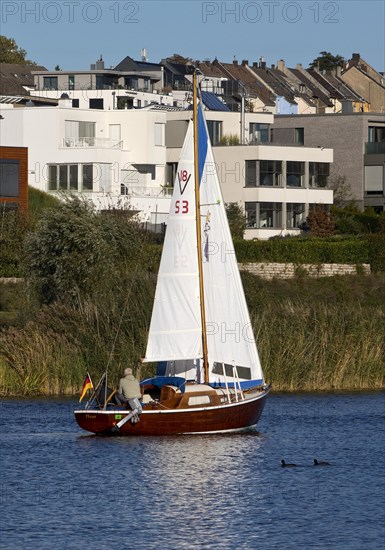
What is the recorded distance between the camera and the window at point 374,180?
388 ft

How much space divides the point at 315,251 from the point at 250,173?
2069 cm

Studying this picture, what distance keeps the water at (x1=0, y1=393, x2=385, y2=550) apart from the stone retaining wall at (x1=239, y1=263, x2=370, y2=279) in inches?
1480

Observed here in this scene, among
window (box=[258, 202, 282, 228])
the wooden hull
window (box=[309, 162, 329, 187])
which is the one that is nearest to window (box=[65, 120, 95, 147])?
window (box=[258, 202, 282, 228])

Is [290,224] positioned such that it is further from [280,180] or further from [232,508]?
[232,508]

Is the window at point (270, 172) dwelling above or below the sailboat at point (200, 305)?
above

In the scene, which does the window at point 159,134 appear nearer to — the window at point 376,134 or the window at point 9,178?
the window at point 9,178

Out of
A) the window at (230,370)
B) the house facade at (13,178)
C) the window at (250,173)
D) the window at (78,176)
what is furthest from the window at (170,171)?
the window at (230,370)

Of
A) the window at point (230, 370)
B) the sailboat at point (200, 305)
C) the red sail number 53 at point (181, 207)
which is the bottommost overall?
the window at point (230, 370)

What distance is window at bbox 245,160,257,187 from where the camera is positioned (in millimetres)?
105312

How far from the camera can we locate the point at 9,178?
316 feet

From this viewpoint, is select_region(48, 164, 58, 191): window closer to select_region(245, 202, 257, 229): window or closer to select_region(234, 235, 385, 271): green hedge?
select_region(245, 202, 257, 229): window

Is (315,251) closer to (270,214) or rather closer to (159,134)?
(270,214)

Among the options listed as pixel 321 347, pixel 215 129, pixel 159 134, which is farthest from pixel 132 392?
pixel 215 129

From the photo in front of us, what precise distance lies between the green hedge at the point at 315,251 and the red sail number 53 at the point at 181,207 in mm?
42984
